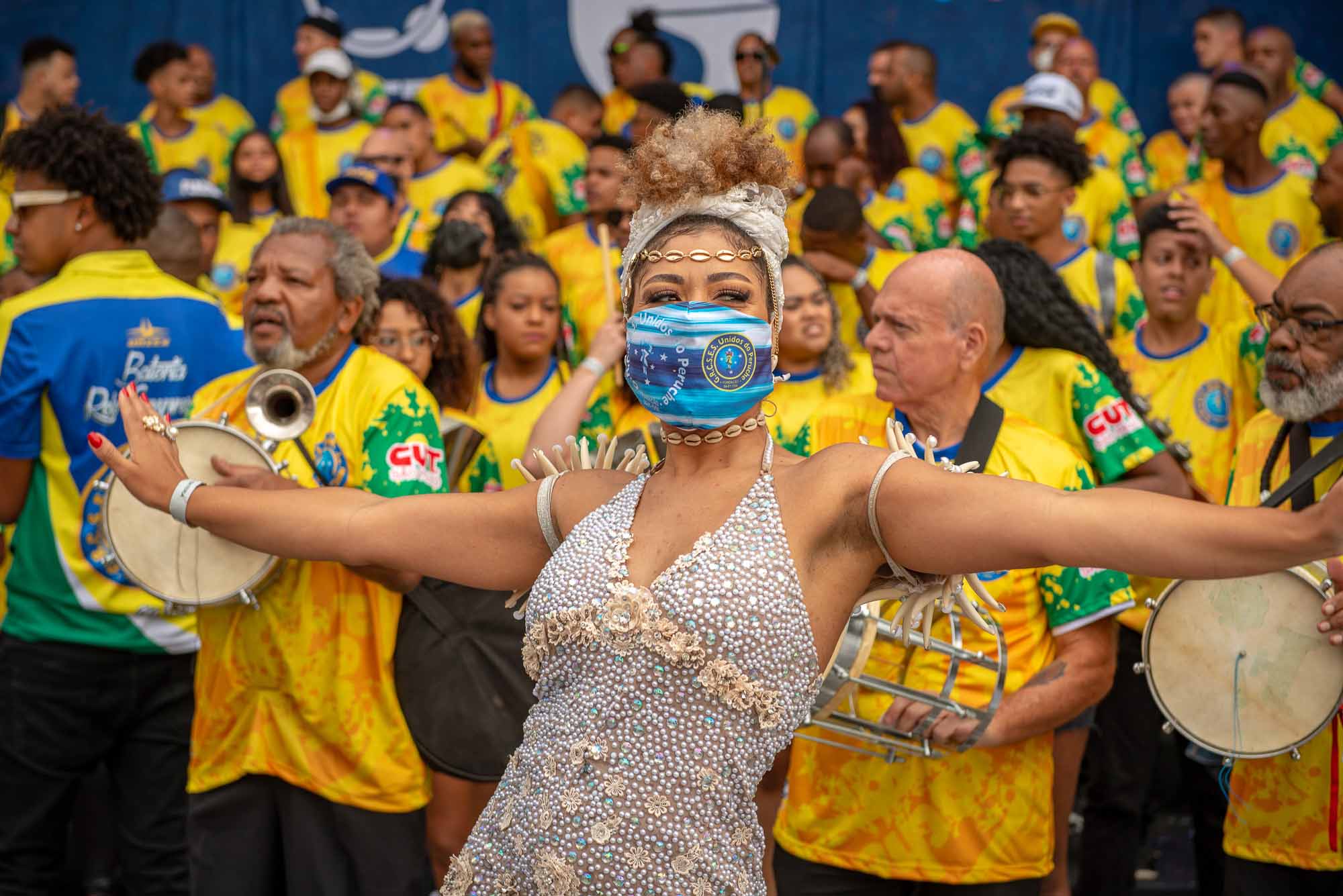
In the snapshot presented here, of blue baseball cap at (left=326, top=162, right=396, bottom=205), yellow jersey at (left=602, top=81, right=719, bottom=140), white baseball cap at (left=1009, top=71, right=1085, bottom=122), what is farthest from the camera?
yellow jersey at (left=602, top=81, right=719, bottom=140)

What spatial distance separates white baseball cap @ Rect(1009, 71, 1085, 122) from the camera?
8.79 m

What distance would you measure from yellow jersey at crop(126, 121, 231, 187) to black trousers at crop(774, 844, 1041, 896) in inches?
324

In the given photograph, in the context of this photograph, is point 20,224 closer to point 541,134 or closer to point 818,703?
point 818,703

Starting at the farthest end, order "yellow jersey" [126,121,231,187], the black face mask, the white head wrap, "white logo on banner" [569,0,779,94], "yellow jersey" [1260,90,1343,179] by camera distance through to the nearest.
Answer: "white logo on banner" [569,0,779,94], "yellow jersey" [126,121,231,187], "yellow jersey" [1260,90,1343,179], the black face mask, the white head wrap

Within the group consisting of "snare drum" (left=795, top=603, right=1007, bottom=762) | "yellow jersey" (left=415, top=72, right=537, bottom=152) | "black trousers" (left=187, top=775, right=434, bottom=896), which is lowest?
"black trousers" (left=187, top=775, right=434, bottom=896)

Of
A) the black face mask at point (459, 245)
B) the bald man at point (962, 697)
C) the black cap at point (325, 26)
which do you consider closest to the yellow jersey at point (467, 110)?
A: the black cap at point (325, 26)

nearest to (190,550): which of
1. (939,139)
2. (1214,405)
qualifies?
(1214,405)

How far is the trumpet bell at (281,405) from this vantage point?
435cm

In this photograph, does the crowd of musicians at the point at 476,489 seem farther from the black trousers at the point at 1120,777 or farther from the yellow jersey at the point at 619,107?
the yellow jersey at the point at 619,107

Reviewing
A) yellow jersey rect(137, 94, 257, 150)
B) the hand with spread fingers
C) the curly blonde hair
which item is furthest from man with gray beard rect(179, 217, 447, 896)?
yellow jersey rect(137, 94, 257, 150)

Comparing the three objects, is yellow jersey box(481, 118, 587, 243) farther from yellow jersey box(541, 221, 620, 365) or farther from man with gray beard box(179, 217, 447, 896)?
man with gray beard box(179, 217, 447, 896)

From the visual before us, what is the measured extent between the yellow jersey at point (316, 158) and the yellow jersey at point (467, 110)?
82cm

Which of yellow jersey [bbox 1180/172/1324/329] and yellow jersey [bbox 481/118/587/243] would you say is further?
yellow jersey [bbox 481/118/587/243]

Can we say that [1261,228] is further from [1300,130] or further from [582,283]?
[582,283]
